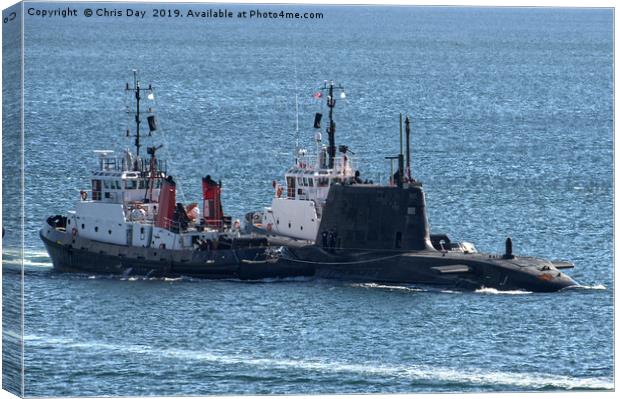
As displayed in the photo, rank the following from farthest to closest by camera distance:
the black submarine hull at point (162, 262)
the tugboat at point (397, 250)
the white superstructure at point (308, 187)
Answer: the white superstructure at point (308, 187)
the black submarine hull at point (162, 262)
the tugboat at point (397, 250)

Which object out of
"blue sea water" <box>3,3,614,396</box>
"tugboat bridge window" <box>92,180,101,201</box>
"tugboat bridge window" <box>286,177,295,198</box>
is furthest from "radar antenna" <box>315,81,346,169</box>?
"tugboat bridge window" <box>92,180,101,201</box>

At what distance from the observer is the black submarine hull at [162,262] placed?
322ft

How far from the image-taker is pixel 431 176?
113000 mm

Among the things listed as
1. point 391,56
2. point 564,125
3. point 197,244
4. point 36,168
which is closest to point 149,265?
point 197,244

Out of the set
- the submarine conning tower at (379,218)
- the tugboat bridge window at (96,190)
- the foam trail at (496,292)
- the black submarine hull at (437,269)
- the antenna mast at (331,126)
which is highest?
the antenna mast at (331,126)

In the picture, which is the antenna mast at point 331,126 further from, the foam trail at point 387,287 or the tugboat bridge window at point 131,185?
the foam trail at point 387,287

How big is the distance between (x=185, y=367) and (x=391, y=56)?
122 ft

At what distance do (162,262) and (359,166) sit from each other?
60.7ft

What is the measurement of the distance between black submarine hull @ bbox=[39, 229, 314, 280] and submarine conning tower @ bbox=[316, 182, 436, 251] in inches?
88.5

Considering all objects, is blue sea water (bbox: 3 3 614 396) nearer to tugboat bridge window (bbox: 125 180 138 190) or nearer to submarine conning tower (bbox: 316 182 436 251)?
submarine conning tower (bbox: 316 182 436 251)

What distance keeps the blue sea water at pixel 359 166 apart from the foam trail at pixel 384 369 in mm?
102

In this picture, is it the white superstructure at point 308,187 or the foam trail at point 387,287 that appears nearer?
the foam trail at point 387,287

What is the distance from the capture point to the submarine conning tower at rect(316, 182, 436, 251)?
320 feet

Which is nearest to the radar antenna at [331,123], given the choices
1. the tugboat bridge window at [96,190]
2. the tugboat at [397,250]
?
the tugboat at [397,250]
